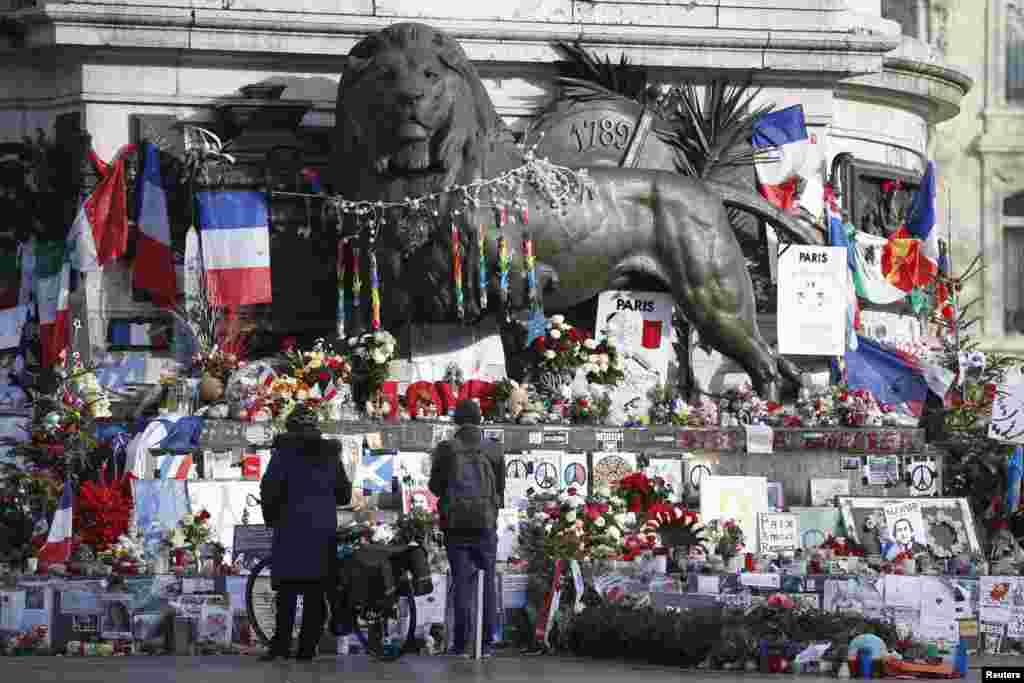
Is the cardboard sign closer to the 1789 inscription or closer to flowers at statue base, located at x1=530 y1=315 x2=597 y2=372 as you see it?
the 1789 inscription

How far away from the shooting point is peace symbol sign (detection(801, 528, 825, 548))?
27.3 metres

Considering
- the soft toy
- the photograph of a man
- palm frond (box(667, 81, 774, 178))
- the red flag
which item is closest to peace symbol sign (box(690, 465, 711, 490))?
the soft toy

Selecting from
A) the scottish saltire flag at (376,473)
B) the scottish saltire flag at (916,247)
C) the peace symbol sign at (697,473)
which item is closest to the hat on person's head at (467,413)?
the scottish saltire flag at (376,473)

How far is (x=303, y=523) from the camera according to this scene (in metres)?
21.0

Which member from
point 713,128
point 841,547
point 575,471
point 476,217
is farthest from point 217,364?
point 713,128

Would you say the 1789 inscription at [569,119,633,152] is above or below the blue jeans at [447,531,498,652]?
above

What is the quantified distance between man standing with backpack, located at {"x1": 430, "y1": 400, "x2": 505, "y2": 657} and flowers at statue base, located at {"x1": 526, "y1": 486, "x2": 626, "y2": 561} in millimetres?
2683

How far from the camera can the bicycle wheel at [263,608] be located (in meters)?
22.1

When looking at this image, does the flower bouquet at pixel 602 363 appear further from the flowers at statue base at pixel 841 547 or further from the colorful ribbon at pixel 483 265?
the flowers at statue base at pixel 841 547

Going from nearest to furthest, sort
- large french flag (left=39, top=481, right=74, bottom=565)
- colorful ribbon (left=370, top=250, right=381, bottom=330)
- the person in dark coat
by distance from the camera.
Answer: the person in dark coat, large french flag (left=39, top=481, right=74, bottom=565), colorful ribbon (left=370, top=250, right=381, bottom=330)

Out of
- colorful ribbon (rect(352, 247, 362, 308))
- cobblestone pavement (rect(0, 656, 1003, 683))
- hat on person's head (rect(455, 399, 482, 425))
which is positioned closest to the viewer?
cobblestone pavement (rect(0, 656, 1003, 683))

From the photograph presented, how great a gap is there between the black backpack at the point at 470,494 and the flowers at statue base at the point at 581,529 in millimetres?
2753

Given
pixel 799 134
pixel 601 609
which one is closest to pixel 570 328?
pixel 799 134

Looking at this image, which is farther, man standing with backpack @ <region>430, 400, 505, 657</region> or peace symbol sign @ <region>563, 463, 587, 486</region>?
peace symbol sign @ <region>563, 463, 587, 486</region>
